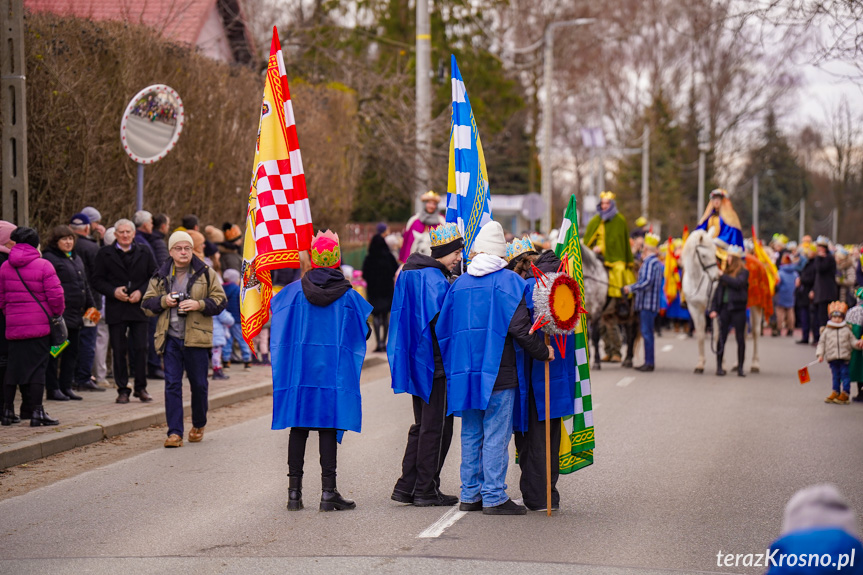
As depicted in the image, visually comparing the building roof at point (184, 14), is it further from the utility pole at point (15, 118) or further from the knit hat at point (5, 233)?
the knit hat at point (5, 233)

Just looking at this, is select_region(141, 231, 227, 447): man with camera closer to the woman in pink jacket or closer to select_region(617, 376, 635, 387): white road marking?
the woman in pink jacket

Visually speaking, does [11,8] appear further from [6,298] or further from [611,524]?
[611,524]

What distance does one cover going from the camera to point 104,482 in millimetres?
8812

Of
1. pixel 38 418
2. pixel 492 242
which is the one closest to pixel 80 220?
pixel 38 418

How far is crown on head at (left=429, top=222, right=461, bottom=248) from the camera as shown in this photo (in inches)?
311

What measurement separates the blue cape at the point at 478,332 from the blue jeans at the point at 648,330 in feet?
32.4

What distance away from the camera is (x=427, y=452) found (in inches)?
A: 308

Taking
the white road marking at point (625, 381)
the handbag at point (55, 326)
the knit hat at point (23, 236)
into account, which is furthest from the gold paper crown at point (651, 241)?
the knit hat at point (23, 236)

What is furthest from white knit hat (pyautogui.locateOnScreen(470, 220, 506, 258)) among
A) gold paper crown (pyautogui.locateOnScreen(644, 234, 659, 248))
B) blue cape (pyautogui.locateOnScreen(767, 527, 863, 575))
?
gold paper crown (pyautogui.locateOnScreen(644, 234, 659, 248))

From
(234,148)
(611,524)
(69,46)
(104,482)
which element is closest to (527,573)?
(611,524)

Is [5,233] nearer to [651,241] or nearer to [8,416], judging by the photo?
[8,416]

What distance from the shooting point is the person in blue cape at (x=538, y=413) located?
7.60 m

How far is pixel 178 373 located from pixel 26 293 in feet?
6.11

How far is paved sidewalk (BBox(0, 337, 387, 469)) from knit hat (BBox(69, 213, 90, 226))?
2084 millimetres
